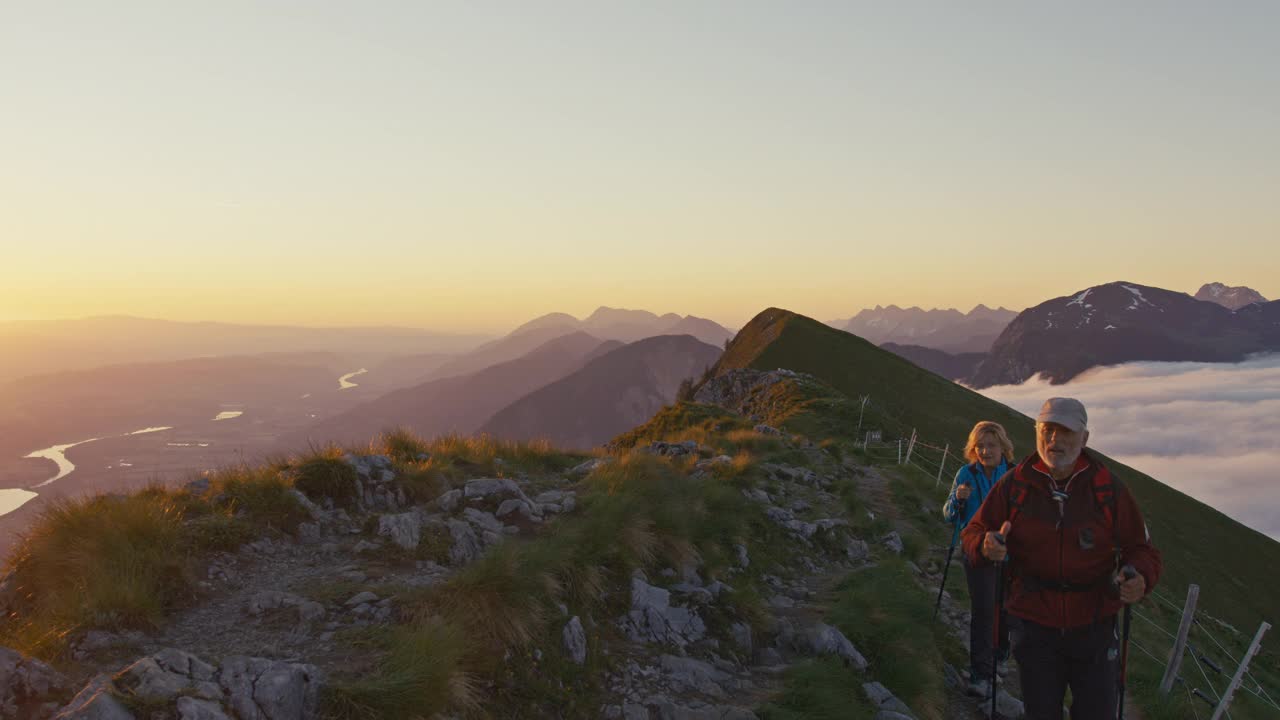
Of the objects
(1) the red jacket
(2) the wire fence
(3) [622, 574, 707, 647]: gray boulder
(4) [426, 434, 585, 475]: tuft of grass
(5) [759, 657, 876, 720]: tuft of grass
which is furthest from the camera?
(2) the wire fence

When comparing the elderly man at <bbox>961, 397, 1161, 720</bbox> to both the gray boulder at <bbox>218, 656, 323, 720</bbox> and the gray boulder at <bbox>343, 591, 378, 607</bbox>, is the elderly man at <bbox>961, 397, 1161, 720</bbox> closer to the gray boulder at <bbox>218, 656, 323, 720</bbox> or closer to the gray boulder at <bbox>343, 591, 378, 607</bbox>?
the gray boulder at <bbox>218, 656, 323, 720</bbox>

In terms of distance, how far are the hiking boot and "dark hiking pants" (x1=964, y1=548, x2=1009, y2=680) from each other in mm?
53

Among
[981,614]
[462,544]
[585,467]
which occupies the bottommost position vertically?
[981,614]

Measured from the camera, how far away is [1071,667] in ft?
16.7

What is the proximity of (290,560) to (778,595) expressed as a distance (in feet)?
24.6

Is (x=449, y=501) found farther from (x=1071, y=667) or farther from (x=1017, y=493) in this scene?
(x=1071, y=667)

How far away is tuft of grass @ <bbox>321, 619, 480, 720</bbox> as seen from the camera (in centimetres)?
488

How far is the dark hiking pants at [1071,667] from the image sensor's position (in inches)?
193

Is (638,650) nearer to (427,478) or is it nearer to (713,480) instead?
(427,478)

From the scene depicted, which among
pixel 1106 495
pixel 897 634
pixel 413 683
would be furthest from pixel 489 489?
pixel 1106 495

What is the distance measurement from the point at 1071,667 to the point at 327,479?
9869mm

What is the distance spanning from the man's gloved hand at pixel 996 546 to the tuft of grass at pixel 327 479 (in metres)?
8.82

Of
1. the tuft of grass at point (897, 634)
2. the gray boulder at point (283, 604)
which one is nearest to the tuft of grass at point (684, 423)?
the tuft of grass at point (897, 634)

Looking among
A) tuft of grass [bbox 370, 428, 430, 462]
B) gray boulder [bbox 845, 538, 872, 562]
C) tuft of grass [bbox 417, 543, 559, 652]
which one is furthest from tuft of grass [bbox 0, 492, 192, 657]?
gray boulder [bbox 845, 538, 872, 562]
